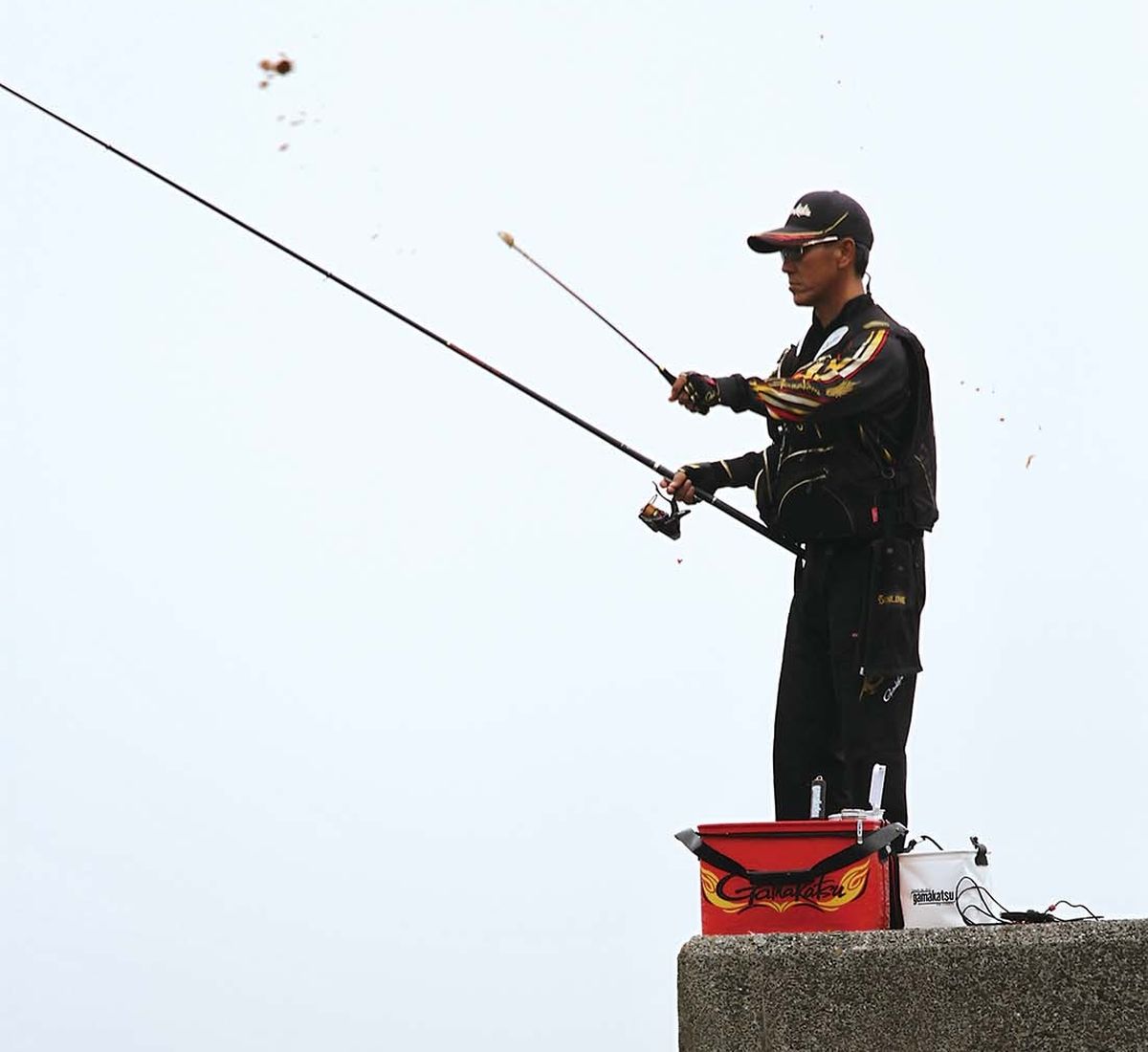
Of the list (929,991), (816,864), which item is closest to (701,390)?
(816,864)

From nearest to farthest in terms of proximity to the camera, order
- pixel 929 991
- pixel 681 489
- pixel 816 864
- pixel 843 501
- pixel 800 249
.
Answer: pixel 929 991, pixel 816 864, pixel 843 501, pixel 800 249, pixel 681 489

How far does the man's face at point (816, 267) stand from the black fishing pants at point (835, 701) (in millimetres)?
457

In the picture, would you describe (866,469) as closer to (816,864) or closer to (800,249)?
(800,249)

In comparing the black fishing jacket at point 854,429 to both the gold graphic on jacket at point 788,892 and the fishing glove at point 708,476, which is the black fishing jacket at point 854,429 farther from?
the gold graphic on jacket at point 788,892

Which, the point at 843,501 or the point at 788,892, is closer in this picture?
the point at 788,892

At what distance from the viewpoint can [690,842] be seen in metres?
3.13

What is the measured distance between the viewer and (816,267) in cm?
344

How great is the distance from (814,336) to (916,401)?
0.76 ft

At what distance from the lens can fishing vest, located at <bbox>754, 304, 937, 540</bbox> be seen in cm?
333

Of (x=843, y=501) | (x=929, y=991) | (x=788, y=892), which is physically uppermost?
(x=843, y=501)

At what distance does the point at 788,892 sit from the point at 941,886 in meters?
0.24

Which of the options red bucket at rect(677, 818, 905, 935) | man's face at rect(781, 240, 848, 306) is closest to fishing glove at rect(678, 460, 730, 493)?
man's face at rect(781, 240, 848, 306)

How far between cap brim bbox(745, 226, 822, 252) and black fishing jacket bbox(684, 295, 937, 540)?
15 centimetres

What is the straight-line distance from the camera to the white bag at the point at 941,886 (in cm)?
300
